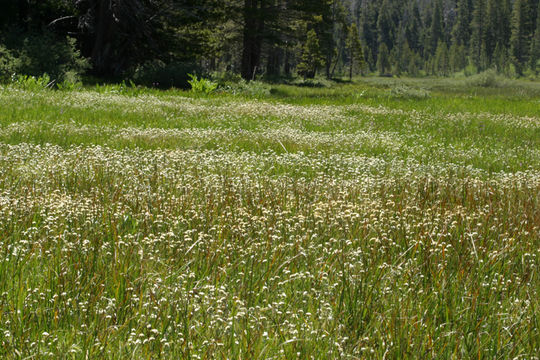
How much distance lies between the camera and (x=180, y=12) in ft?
82.4

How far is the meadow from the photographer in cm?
215

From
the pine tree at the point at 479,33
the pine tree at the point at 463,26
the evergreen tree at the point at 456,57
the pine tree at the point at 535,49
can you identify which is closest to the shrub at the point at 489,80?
the pine tree at the point at 535,49

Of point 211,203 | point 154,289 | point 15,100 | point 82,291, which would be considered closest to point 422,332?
point 154,289

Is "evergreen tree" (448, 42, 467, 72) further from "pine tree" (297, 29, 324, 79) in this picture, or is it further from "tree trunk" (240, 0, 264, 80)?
"tree trunk" (240, 0, 264, 80)

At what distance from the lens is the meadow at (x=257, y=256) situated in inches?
84.8

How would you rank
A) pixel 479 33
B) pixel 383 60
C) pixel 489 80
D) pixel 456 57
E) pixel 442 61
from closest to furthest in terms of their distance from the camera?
pixel 489 80, pixel 479 33, pixel 456 57, pixel 442 61, pixel 383 60

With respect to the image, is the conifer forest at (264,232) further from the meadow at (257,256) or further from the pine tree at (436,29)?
the pine tree at (436,29)

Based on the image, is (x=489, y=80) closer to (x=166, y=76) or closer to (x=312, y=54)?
(x=312, y=54)

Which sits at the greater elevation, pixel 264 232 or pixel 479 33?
pixel 479 33

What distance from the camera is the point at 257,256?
10.6 feet

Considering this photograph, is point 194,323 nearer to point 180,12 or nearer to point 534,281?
point 534,281

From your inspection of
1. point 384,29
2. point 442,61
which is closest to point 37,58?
point 442,61

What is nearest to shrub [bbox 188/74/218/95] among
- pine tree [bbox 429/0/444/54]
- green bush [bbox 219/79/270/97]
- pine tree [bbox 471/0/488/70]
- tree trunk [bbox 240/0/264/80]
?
green bush [bbox 219/79/270/97]

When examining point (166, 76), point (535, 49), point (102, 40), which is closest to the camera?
point (166, 76)
